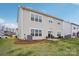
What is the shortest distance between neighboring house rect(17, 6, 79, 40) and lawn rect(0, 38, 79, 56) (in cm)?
13

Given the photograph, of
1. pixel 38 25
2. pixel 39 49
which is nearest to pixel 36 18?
pixel 38 25

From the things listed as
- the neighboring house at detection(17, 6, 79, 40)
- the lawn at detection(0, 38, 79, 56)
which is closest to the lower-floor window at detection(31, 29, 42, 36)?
the neighboring house at detection(17, 6, 79, 40)

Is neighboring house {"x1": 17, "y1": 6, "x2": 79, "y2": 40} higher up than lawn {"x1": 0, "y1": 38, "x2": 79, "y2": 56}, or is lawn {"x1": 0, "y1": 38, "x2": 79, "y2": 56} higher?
neighboring house {"x1": 17, "y1": 6, "x2": 79, "y2": 40}

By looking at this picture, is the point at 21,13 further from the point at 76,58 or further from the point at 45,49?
the point at 76,58

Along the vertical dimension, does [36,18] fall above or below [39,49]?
above

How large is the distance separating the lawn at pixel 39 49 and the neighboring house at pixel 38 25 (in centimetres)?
13

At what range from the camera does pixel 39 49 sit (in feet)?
12.7

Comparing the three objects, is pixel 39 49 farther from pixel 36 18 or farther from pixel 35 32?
pixel 36 18

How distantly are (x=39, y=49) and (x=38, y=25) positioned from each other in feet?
1.10

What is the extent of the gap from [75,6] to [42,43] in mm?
689

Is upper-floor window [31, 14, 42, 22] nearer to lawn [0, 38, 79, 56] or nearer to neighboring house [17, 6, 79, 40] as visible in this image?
neighboring house [17, 6, 79, 40]

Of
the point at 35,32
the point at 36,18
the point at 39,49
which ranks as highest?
the point at 36,18

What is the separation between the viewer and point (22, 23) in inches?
153

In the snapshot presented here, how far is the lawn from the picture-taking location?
3.85 meters
